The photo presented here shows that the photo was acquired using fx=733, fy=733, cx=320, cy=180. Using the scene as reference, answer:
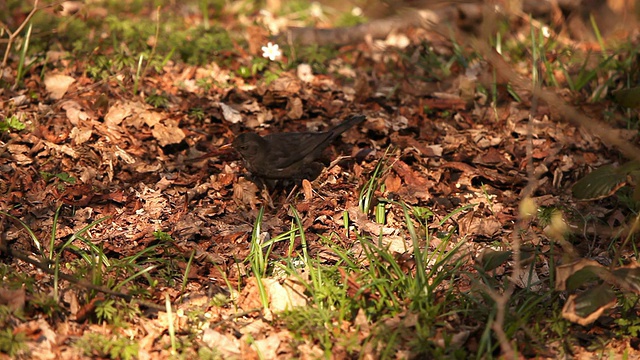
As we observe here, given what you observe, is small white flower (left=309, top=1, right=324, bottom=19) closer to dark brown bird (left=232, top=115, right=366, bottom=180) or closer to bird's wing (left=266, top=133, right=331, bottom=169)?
dark brown bird (left=232, top=115, right=366, bottom=180)

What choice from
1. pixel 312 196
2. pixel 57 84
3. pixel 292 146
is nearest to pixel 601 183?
pixel 312 196

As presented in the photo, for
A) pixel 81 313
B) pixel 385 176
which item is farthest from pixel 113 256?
pixel 385 176

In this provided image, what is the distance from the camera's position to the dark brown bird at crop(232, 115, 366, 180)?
5.55 metres

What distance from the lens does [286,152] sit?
18.6 ft

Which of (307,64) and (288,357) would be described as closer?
(288,357)

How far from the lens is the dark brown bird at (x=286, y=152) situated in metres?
5.55

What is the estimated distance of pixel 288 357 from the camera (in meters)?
3.96

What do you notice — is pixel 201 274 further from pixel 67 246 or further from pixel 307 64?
pixel 307 64

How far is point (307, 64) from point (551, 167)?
2.59 meters

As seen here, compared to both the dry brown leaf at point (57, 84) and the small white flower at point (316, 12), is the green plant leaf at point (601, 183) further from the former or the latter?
the small white flower at point (316, 12)

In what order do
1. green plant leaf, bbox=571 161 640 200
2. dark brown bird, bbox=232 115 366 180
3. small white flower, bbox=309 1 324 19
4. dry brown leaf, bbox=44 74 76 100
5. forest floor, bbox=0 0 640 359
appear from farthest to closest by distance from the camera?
small white flower, bbox=309 1 324 19 < dry brown leaf, bbox=44 74 76 100 < dark brown bird, bbox=232 115 366 180 < green plant leaf, bbox=571 161 640 200 < forest floor, bbox=0 0 640 359

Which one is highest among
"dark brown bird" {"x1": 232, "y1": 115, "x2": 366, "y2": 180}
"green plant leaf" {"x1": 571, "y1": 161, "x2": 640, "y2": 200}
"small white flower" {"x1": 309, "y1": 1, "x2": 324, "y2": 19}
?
"green plant leaf" {"x1": 571, "y1": 161, "x2": 640, "y2": 200}

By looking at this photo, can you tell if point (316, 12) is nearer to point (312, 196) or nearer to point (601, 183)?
point (312, 196)

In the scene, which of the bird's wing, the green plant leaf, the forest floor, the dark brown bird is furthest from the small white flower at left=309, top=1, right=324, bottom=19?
the green plant leaf
